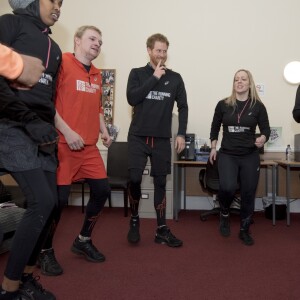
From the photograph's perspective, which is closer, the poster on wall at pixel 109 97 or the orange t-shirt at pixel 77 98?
the orange t-shirt at pixel 77 98

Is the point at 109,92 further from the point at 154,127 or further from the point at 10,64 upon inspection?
the point at 10,64

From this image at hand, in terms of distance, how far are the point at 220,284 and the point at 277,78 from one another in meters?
3.43

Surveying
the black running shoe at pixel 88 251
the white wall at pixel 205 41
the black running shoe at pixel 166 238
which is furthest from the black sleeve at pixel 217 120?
the black running shoe at pixel 88 251

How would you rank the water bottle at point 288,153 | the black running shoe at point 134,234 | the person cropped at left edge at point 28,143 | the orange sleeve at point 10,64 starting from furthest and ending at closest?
1. the water bottle at point 288,153
2. the black running shoe at point 134,234
3. the person cropped at left edge at point 28,143
4. the orange sleeve at point 10,64

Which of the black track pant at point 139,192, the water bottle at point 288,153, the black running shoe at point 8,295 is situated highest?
the water bottle at point 288,153

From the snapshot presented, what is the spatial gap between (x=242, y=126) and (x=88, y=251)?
1748mm

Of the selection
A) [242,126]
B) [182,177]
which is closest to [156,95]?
[242,126]

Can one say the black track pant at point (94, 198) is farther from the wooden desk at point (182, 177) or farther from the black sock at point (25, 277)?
the wooden desk at point (182, 177)

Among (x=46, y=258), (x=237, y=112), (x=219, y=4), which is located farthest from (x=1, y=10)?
(x=46, y=258)

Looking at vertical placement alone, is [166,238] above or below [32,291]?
below

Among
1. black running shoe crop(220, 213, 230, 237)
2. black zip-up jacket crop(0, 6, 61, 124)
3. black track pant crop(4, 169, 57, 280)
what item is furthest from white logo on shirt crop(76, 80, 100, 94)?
black running shoe crop(220, 213, 230, 237)

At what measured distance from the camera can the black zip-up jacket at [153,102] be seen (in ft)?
9.54

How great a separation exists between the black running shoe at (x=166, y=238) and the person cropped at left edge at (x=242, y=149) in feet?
2.02

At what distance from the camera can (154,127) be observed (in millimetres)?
2912
